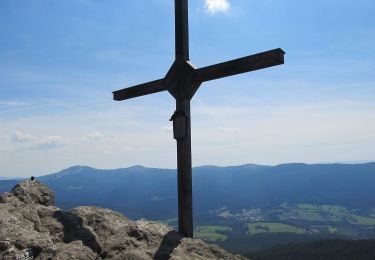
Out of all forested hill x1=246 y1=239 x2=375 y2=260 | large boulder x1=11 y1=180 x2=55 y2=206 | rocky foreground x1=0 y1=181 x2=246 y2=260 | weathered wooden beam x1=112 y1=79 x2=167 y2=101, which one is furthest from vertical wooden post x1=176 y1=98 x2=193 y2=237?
forested hill x1=246 y1=239 x2=375 y2=260

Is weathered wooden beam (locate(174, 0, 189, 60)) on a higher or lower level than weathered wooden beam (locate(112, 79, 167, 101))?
higher

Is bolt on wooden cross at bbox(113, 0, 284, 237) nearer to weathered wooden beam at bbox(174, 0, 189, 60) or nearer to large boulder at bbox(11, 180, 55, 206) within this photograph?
weathered wooden beam at bbox(174, 0, 189, 60)

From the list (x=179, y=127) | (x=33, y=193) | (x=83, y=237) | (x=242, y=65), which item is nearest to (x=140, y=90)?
(x=179, y=127)

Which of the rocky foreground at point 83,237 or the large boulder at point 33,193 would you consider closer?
the rocky foreground at point 83,237

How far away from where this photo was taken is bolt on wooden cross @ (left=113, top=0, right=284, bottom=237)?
8680 millimetres

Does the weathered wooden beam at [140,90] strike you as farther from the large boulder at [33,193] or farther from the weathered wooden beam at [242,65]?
the large boulder at [33,193]

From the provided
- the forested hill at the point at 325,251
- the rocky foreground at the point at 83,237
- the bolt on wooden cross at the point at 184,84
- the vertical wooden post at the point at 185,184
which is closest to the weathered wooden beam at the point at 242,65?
the bolt on wooden cross at the point at 184,84

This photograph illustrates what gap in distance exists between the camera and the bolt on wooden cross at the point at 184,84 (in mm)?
8680

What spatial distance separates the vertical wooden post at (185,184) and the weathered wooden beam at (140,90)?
141cm

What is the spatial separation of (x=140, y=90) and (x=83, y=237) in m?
4.42

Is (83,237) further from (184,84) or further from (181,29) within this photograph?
(181,29)

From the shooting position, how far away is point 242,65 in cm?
838

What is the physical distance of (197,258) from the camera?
7.78 m

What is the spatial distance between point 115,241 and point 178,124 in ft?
9.39
